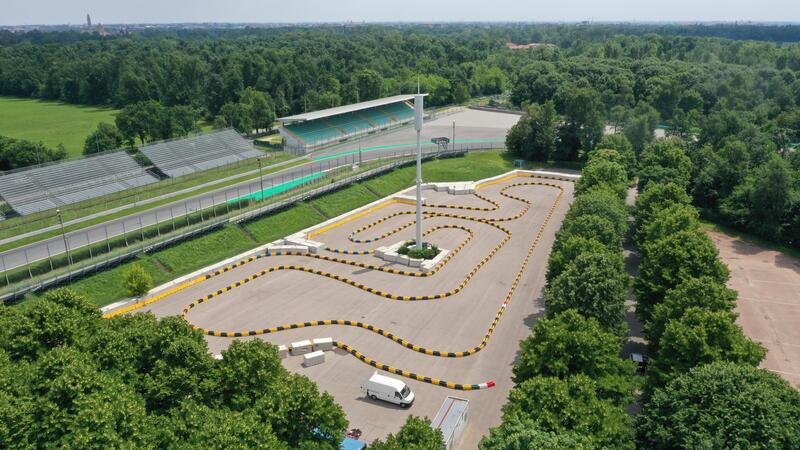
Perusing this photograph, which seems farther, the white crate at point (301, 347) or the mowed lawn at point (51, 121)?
the mowed lawn at point (51, 121)

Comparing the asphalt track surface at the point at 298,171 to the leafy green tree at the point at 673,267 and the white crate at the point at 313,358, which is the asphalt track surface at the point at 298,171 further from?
the leafy green tree at the point at 673,267

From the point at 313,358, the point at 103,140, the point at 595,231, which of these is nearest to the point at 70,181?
the point at 103,140

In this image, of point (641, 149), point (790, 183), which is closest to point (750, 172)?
point (790, 183)

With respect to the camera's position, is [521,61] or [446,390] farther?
[521,61]

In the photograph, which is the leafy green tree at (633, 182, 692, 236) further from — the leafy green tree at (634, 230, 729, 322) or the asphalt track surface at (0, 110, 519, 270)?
the asphalt track surface at (0, 110, 519, 270)

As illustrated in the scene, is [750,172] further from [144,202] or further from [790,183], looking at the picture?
[144,202]

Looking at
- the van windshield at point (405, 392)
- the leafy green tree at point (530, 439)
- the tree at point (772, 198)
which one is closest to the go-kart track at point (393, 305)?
the van windshield at point (405, 392)

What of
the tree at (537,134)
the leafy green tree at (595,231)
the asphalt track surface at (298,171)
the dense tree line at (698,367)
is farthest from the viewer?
the tree at (537,134)
